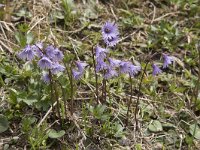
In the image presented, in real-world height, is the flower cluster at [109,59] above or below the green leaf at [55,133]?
above

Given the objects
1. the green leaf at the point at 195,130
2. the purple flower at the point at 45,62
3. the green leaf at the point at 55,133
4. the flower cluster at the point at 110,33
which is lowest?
the green leaf at the point at 195,130

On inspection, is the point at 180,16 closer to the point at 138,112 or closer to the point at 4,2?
the point at 138,112

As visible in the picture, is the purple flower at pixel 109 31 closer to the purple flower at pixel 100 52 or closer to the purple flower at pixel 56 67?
the purple flower at pixel 100 52

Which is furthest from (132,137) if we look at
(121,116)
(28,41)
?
(28,41)

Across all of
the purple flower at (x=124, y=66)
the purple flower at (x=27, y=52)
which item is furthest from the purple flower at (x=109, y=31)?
the purple flower at (x=27, y=52)

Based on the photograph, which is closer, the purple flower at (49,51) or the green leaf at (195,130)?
the purple flower at (49,51)

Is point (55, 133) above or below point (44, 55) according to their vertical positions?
below

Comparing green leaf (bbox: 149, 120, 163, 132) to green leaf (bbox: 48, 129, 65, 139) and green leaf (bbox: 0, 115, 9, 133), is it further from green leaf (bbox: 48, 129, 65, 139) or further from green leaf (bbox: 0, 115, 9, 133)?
green leaf (bbox: 0, 115, 9, 133)

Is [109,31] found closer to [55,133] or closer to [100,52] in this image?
[100,52]

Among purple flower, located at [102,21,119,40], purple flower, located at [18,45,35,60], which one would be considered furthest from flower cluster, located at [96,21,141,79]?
purple flower, located at [18,45,35,60]

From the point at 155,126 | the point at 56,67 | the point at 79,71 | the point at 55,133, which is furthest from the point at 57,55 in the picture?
the point at 155,126
